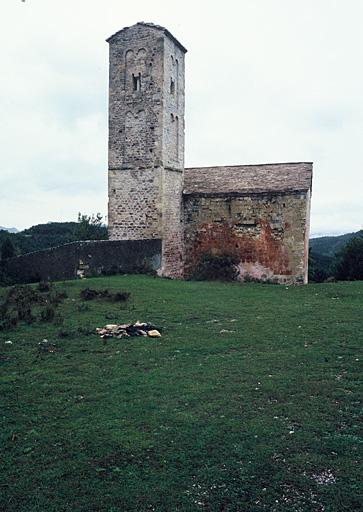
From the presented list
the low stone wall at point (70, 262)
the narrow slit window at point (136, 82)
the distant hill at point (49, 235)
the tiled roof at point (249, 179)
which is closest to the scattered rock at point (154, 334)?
the low stone wall at point (70, 262)

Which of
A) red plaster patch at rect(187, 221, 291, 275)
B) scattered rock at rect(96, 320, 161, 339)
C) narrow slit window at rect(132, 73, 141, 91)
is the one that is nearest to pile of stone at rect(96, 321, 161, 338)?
scattered rock at rect(96, 320, 161, 339)

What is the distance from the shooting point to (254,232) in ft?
72.8

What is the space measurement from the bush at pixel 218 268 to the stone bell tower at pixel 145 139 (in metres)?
1.35

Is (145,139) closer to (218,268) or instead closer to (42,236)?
(218,268)

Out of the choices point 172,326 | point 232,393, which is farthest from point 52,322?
point 232,393

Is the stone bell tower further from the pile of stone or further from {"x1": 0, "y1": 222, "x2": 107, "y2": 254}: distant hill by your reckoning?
{"x1": 0, "y1": 222, "x2": 107, "y2": 254}: distant hill

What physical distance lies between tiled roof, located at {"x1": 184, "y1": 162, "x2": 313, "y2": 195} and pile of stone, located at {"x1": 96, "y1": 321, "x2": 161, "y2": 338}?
1234 cm

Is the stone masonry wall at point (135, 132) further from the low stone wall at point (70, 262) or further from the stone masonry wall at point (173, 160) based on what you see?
the low stone wall at point (70, 262)

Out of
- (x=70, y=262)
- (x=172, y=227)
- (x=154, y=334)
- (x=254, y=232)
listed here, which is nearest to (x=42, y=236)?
(x=172, y=227)

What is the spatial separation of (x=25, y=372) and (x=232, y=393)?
12.1 ft

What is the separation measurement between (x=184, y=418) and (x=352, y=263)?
2776 centimetres

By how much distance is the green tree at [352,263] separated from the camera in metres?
31.0

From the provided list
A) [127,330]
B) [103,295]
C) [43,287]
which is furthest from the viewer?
[43,287]

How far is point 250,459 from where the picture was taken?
5.54 m
